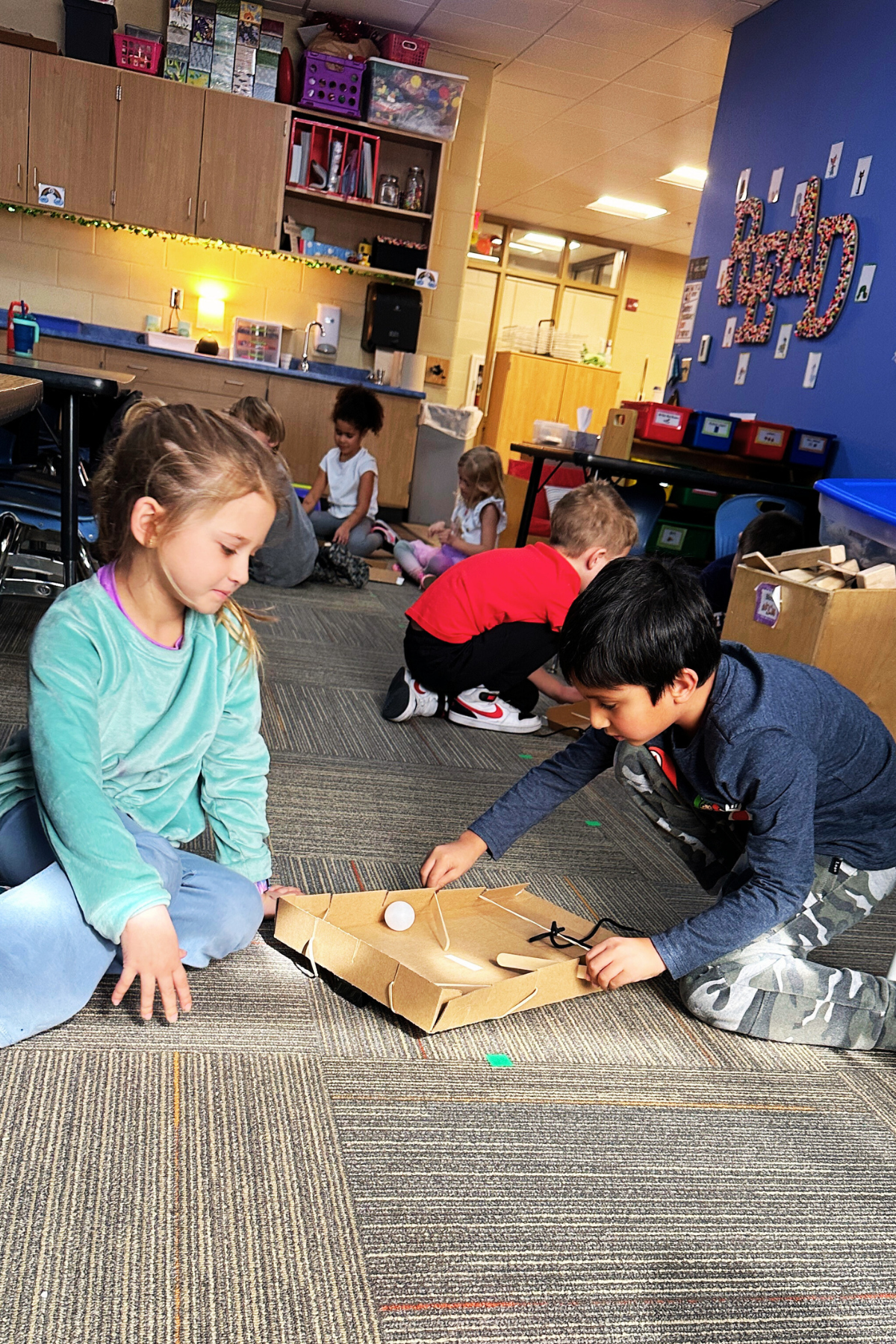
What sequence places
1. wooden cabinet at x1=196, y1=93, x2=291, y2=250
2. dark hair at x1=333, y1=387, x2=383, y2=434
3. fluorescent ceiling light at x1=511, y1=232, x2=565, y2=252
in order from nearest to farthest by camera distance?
dark hair at x1=333, y1=387, x2=383, y2=434
wooden cabinet at x1=196, y1=93, x2=291, y2=250
fluorescent ceiling light at x1=511, y1=232, x2=565, y2=252

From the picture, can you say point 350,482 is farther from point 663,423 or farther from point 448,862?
point 448,862

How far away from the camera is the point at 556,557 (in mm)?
2344

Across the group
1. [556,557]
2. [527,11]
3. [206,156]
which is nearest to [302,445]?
[206,156]

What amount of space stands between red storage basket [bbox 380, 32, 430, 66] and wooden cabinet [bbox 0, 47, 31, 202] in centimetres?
176

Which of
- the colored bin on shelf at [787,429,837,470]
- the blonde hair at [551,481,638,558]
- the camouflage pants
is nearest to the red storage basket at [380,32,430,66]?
the colored bin on shelf at [787,429,837,470]

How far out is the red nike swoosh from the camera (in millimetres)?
2474

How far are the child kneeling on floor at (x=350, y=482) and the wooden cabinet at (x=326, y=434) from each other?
0.82 meters

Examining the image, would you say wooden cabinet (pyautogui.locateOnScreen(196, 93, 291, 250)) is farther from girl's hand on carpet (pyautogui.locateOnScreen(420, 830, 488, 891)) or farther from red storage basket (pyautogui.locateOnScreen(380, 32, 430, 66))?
girl's hand on carpet (pyautogui.locateOnScreen(420, 830, 488, 891))

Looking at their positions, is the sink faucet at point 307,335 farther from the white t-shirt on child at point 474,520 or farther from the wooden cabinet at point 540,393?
the wooden cabinet at point 540,393

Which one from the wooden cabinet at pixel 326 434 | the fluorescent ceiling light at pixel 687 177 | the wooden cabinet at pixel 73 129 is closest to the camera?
the wooden cabinet at pixel 73 129

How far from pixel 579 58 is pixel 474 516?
9.64 feet

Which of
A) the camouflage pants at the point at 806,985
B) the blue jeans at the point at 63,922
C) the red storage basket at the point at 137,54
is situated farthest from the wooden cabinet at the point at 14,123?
the camouflage pants at the point at 806,985

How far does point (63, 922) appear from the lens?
1.01 m

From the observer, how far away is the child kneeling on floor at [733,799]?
1.13m
